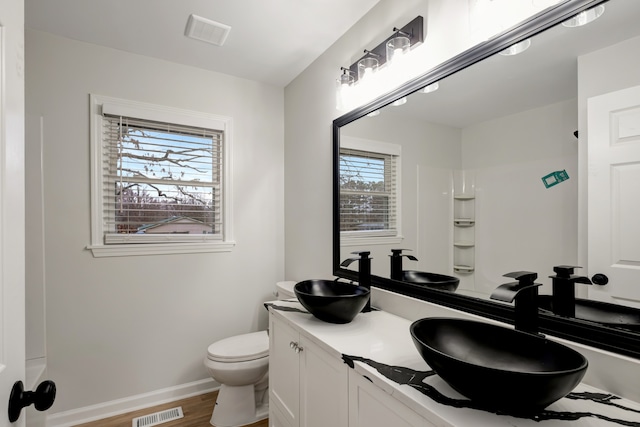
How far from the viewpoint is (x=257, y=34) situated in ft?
6.86

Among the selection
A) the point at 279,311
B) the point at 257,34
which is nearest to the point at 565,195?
the point at 279,311

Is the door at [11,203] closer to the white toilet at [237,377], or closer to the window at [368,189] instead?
the white toilet at [237,377]

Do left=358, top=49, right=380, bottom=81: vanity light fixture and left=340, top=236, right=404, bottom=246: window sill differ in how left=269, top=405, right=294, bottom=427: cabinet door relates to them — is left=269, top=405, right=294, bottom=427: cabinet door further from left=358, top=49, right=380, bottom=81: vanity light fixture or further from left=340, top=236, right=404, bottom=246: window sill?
left=358, top=49, right=380, bottom=81: vanity light fixture

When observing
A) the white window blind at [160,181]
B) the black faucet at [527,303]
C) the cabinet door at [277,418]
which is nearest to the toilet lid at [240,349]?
the cabinet door at [277,418]

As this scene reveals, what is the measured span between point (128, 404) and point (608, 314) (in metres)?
2.76

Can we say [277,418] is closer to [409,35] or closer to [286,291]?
[286,291]

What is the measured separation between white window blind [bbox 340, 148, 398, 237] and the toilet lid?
982 millimetres

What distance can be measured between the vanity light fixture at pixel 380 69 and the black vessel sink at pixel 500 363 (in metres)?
1.23

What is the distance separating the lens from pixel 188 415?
219 cm

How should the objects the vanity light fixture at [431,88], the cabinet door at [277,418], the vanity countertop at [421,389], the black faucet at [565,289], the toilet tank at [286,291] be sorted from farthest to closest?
the toilet tank at [286,291]
the cabinet door at [277,418]
the vanity light fixture at [431,88]
the black faucet at [565,289]
the vanity countertop at [421,389]

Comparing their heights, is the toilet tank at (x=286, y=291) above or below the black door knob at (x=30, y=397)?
below

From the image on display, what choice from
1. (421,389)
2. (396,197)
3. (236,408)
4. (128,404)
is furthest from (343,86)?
(128,404)

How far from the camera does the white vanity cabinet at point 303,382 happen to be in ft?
3.95

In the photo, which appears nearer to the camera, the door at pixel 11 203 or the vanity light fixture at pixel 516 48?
the door at pixel 11 203
